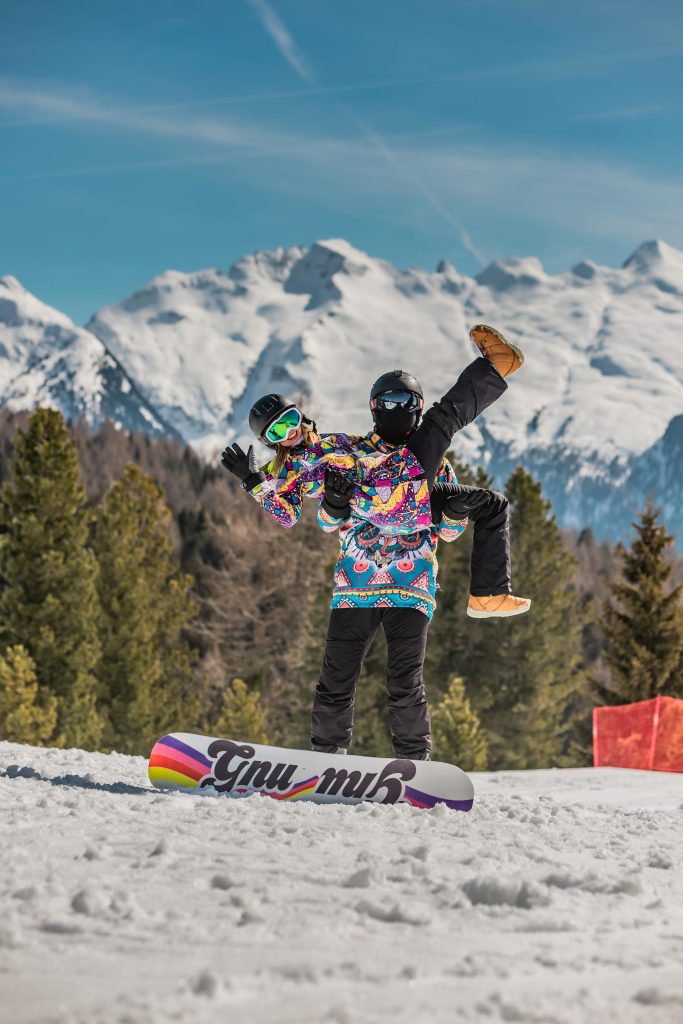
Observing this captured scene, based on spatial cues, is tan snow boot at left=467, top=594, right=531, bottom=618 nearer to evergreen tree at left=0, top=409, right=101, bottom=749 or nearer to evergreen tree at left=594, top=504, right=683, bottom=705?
evergreen tree at left=594, top=504, right=683, bottom=705

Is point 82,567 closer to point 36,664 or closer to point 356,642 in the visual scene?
point 36,664

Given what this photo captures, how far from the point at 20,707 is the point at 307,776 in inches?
708

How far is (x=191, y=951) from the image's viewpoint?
7.58ft

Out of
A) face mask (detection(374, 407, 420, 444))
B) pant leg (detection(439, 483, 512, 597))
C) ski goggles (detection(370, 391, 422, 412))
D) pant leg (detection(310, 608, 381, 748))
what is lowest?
pant leg (detection(310, 608, 381, 748))

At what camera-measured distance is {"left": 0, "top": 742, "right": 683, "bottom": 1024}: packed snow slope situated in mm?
2092

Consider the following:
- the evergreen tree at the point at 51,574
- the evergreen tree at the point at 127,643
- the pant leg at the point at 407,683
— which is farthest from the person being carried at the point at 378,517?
the evergreen tree at the point at 127,643

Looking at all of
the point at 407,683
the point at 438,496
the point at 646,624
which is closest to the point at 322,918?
the point at 407,683

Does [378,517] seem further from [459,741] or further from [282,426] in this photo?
[459,741]

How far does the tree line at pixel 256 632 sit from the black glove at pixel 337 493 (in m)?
13.7

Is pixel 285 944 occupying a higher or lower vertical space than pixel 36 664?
higher

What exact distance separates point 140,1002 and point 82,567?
75.4 ft

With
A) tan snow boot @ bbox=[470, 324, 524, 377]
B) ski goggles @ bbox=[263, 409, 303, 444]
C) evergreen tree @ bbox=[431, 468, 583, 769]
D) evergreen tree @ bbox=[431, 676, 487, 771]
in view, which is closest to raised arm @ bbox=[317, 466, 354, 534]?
ski goggles @ bbox=[263, 409, 303, 444]

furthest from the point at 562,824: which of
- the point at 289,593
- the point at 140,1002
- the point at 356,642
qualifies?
the point at 289,593

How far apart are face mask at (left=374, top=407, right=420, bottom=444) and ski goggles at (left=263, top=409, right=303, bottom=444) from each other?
0.47 meters
